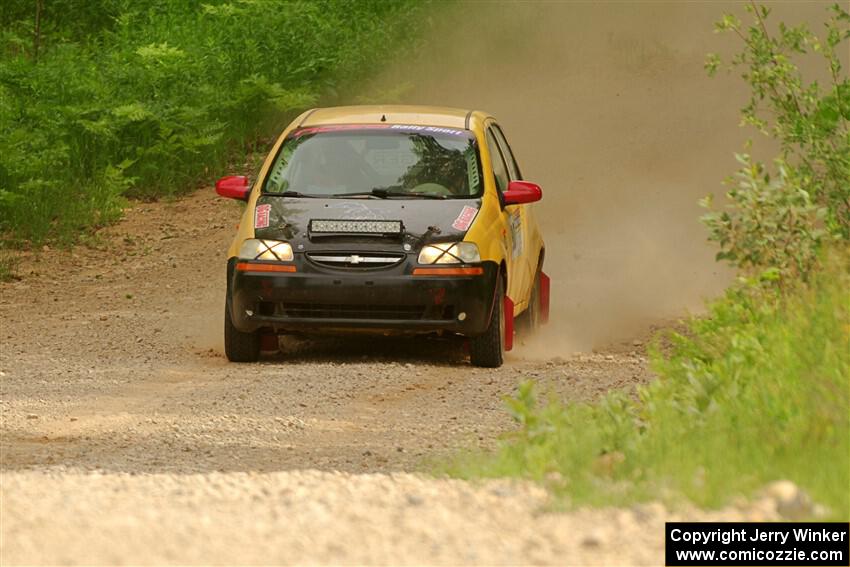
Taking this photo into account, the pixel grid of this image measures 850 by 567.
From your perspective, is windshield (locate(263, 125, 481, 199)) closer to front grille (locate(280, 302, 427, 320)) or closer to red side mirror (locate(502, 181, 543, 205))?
red side mirror (locate(502, 181, 543, 205))

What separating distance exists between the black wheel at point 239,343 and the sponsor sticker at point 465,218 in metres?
1.63

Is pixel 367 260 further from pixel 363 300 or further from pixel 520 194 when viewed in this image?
pixel 520 194

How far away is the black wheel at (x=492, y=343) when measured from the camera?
11.5 m

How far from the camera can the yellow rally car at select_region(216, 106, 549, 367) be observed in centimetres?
1123

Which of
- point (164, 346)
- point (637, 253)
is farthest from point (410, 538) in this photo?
point (637, 253)

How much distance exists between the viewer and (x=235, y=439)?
880 cm

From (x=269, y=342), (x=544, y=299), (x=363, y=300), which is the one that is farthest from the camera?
(x=544, y=299)

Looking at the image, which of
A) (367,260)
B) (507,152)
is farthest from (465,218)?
(507,152)

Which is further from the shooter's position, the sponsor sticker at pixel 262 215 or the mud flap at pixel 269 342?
the mud flap at pixel 269 342

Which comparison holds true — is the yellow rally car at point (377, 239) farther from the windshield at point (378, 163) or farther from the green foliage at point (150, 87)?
the green foliage at point (150, 87)

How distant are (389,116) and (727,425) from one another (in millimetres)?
6285

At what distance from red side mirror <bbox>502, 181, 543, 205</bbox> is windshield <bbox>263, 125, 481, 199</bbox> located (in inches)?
10.9

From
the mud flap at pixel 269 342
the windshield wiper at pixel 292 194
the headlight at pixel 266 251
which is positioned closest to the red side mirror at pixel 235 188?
the windshield wiper at pixel 292 194

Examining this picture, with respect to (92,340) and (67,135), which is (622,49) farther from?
(92,340)
